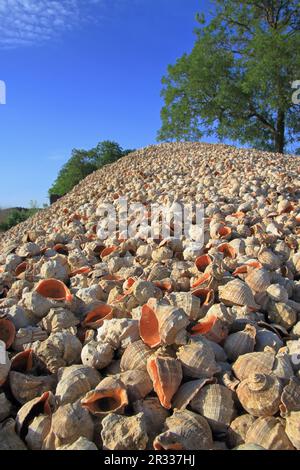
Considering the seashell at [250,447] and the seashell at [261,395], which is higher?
the seashell at [261,395]

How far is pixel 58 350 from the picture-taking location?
82.6 inches

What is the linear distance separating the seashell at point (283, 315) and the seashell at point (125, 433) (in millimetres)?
1084

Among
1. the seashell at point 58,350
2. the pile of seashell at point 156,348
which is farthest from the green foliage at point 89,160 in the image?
the seashell at point 58,350

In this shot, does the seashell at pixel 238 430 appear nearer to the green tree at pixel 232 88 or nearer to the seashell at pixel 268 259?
the seashell at pixel 268 259

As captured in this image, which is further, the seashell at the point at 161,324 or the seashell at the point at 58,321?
the seashell at the point at 58,321

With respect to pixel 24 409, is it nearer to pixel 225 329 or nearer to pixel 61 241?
pixel 225 329

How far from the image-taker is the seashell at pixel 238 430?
166 centimetres

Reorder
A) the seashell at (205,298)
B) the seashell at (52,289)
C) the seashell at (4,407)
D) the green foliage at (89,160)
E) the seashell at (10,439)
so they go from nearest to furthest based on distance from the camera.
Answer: the seashell at (10,439) → the seashell at (4,407) → the seashell at (205,298) → the seashell at (52,289) → the green foliage at (89,160)

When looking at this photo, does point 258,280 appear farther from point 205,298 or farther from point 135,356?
point 135,356

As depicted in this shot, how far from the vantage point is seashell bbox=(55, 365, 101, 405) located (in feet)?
5.96

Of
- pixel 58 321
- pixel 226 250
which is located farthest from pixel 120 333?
pixel 226 250

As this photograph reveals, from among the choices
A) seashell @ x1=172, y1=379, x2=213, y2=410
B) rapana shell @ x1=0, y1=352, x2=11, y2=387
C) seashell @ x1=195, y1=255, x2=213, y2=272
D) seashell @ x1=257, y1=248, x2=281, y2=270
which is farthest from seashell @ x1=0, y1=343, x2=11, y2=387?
seashell @ x1=257, y1=248, x2=281, y2=270
